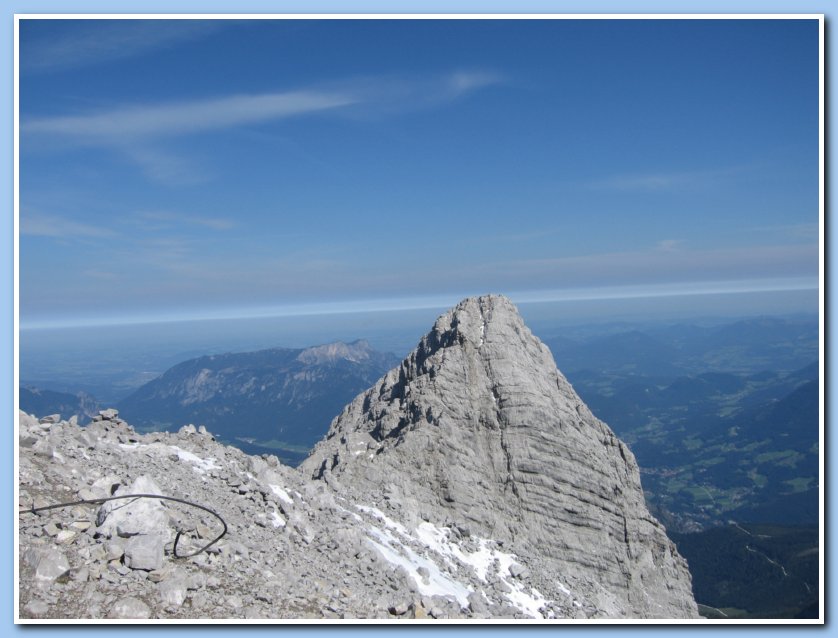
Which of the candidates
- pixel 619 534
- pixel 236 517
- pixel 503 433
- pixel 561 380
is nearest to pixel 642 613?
pixel 619 534

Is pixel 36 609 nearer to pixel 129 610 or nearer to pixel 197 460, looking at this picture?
pixel 129 610

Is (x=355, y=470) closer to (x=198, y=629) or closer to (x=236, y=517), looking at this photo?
(x=236, y=517)

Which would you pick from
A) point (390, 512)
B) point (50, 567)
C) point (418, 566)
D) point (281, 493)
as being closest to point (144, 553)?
point (50, 567)

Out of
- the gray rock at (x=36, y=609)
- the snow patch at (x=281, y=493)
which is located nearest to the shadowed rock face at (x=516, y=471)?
the snow patch at (x=281, y=493)

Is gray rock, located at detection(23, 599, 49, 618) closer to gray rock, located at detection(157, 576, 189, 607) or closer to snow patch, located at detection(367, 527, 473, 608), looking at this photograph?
gray rock, located at detection(157, 576, 189, 607)

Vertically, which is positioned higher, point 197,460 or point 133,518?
point 133,518

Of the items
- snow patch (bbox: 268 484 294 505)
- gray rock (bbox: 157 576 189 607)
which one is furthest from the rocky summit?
snow patch (bbox: 268 484 294 505)

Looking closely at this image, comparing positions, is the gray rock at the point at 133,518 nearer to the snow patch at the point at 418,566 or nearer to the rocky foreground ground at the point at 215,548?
the rocky foreground ground at the point at 215,548
